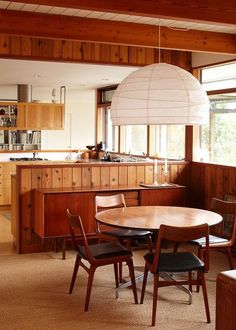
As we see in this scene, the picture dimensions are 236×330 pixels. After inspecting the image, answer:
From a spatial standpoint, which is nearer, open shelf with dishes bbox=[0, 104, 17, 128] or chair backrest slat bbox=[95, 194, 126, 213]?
chair backrest slat bbox=[95, 194, 126, 213]

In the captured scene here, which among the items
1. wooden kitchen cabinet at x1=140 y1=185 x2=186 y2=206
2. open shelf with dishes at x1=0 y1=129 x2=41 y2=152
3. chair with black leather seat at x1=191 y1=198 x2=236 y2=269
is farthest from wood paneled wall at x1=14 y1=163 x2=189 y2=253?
open shelf with dishes at x1=0 y1=129 x2=41 y2=152

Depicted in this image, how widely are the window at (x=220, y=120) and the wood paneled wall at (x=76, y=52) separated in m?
0.54

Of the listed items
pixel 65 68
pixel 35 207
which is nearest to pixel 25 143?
pixel 65 68

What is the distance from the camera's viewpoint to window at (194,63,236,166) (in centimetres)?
579

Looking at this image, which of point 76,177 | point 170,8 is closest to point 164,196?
point 76,177

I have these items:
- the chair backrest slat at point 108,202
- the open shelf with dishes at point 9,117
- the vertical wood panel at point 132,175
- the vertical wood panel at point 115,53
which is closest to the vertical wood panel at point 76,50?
the vertical wood panel at point 115,53

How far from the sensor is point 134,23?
4836 mm

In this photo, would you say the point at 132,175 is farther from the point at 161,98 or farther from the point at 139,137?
the point at 139,137

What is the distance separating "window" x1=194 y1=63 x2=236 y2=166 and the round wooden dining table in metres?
1.81

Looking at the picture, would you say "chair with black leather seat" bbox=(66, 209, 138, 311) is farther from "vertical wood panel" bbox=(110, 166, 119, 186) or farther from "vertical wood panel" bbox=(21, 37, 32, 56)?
"vertical wood panel" bbox=(21, 37, 32, 56)

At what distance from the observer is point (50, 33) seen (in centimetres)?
456

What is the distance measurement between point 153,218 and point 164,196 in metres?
1.74

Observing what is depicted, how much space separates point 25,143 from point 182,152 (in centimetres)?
434

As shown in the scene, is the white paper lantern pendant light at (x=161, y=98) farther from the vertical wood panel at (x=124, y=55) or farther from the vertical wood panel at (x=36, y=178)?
the vertical wood panel at (x=124, y=55)
